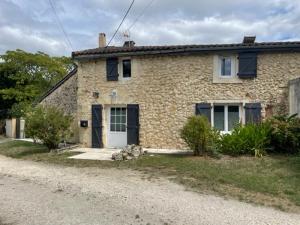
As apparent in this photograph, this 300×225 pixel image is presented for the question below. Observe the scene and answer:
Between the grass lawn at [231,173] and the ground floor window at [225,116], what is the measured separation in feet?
9.99

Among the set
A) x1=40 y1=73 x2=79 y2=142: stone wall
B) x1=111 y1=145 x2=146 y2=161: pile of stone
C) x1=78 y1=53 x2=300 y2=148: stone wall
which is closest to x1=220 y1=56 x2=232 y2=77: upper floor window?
x1=78 y1=53 x2=300 y2=148: stone wall

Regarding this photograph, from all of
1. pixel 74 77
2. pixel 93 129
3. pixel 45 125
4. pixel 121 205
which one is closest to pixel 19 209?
pixel 121 205

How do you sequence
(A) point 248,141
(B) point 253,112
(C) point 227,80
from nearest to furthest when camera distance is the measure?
(A) point 248,141 < (B) point 253,112 < (C) point 227,80

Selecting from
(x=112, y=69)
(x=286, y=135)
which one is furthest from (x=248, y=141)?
(x=112, y=69)

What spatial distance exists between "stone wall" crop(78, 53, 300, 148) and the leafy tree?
12.5 meters

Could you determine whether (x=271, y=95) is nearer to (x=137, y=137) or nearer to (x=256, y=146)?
(x=256, y=146)

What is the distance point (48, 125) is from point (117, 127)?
337 cm

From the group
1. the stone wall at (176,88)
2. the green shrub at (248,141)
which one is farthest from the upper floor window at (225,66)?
the green shrub at (248,141)

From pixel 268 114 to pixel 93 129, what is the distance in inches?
305

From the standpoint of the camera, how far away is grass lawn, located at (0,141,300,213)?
697cm

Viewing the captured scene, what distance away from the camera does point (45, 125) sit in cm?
1305

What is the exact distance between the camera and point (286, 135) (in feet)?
36.9

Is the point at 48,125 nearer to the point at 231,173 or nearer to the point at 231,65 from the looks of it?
the point at 231,173

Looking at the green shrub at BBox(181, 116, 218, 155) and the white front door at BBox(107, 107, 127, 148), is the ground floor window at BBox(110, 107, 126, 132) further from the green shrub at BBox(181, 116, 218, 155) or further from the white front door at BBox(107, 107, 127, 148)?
the green shrub at BBox(181, 116, 218, 155)
